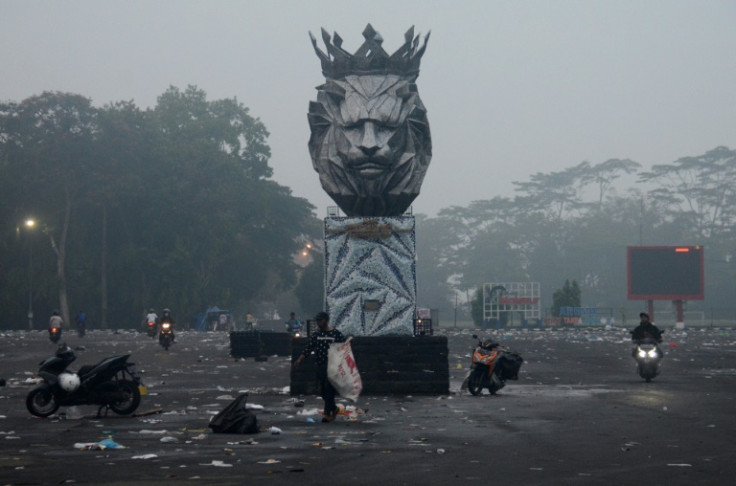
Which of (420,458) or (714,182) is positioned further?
(714,182)

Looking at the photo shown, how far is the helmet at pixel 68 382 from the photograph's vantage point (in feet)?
57.2

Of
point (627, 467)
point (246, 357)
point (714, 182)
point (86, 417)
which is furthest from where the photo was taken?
point (714, 182)

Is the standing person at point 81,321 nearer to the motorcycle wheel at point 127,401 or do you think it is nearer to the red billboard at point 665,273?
the red billboard at point 665,273

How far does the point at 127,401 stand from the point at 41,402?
1.28 metres

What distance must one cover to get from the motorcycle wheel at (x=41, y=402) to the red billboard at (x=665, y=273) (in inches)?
2703

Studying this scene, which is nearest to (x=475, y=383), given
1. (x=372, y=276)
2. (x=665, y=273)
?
(x=372, y=276)

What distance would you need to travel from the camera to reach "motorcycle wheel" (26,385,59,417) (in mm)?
17422

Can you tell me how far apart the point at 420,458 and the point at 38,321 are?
81579 mm

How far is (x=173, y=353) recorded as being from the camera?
43719mm

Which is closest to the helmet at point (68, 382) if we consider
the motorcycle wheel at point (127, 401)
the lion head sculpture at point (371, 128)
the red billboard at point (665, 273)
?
the motorcycle wheel at point (127, 401)

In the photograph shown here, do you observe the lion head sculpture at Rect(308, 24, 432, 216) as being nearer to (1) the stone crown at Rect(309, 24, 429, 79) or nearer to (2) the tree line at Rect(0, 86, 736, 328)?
(1) the stone crown at Rect(309, 24, 429, 79)

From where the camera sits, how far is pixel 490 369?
2261 cm

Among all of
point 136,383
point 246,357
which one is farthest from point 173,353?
point 136,383

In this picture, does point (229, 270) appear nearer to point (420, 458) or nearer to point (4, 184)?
point (4, 184)
